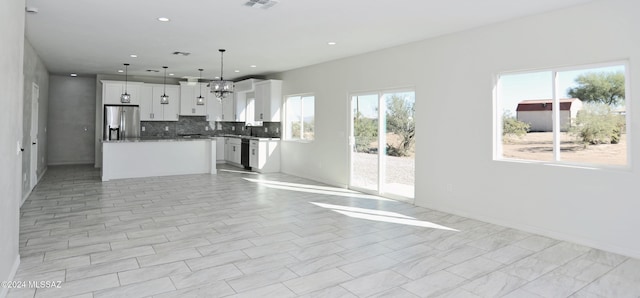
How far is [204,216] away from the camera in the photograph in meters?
5.23

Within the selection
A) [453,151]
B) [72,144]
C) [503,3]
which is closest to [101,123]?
[72,144]

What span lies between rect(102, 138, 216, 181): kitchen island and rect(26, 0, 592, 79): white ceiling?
6.35 ft

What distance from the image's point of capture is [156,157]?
28.9 feet

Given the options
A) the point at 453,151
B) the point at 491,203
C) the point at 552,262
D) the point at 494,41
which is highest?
the point at 494,41

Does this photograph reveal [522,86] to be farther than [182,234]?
Yes

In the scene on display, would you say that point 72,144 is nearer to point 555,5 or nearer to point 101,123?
point 101,123

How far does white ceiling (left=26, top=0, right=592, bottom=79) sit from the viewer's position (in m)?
4.30

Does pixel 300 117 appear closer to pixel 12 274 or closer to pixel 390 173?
pixel 390 173

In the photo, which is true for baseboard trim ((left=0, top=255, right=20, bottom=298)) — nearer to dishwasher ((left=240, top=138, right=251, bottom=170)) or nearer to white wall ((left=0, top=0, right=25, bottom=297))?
white wall ((left=0, top=0, right=25, bottom=297))

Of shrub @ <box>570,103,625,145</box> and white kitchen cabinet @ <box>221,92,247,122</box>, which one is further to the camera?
white kitchen cabinet @ <box>221,92,247,122</box>

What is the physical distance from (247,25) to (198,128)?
7632 mm

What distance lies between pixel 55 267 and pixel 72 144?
952 cm

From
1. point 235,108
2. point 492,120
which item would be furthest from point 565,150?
→ point 235,108

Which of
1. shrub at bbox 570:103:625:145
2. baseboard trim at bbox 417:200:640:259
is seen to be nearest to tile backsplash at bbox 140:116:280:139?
baseboard trim at bbox 417:200:640:259
